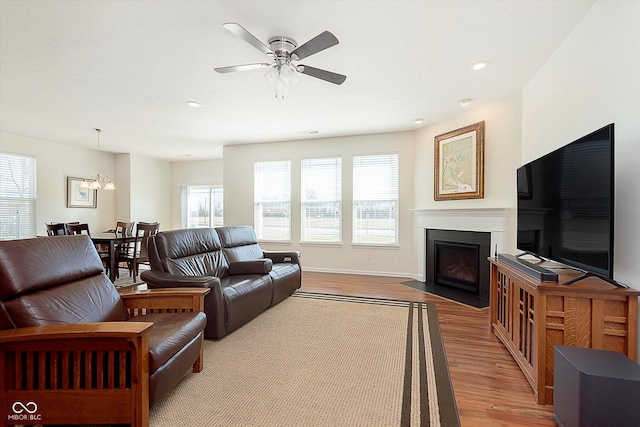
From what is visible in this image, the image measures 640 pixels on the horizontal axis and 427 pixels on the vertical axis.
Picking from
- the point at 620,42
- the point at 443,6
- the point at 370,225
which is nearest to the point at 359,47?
the point at 443,6

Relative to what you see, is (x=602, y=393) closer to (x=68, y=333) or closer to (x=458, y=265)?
(x=68, y=333)

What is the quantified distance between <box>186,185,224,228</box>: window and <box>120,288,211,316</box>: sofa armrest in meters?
6.05

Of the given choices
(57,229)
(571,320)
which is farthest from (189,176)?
(571,320)

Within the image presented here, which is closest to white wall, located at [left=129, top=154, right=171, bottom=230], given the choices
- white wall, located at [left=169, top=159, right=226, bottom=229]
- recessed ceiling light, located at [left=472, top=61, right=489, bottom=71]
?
white wall, located at [left=169, top=159, right=226, bottom=229]

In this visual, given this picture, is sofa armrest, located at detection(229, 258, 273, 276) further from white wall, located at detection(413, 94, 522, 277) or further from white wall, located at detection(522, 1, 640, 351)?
white wall, located at detection(522, 1, 640, 351)

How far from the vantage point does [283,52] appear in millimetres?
2459

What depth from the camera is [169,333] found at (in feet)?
5.82

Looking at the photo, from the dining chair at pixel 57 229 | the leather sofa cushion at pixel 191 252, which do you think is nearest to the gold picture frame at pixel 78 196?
the dining chair at pixel 57 229

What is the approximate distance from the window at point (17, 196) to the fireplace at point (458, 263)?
24.3ft

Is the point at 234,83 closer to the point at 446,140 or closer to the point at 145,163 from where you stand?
the point at 446,140

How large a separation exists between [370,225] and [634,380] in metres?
4.42

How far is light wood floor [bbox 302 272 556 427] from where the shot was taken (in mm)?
1757

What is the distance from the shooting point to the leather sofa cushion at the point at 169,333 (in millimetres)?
1609

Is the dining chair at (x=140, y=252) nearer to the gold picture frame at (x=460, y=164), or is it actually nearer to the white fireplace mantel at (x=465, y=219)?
the white fireplace mantel at (x=465, y=219)
